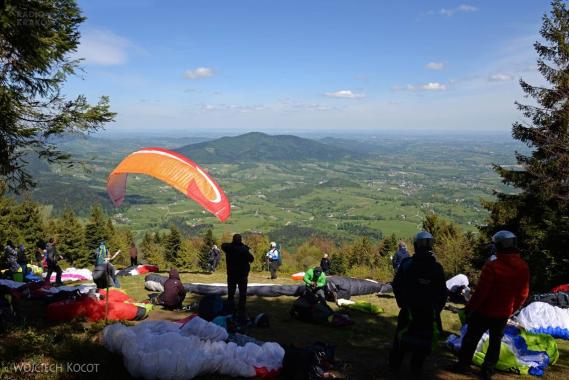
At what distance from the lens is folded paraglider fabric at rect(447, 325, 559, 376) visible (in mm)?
5750

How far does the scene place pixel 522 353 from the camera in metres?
6.11

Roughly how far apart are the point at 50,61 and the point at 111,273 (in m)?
6.21

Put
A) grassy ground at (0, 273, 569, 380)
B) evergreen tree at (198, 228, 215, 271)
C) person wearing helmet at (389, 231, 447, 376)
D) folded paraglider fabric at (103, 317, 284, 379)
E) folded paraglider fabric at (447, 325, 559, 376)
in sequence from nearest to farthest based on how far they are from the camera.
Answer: folded paraglider fabric at (103, 317, 284, 379), person wearing helmet at (389, 231, 447, 376), grassy ground at (0, 273, 569, 380), folded paraglider fabric at (447, 325, 559, 376), evergreen tree at (198, 228, 215, 271)

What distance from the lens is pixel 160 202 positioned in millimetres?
172500

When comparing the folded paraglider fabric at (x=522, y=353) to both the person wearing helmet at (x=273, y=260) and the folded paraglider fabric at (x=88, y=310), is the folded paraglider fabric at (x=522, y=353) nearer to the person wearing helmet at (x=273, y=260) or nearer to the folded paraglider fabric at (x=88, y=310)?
the folded paraglider fabric at (x=88, y=310)

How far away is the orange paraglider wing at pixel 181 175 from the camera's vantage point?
896cm

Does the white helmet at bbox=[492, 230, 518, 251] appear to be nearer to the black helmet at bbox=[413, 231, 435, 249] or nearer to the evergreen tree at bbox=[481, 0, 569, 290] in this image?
the black helmet at bbox=[413, 231, 435, 249]

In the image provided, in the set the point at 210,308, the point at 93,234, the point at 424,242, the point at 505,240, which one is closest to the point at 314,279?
the point at 210,308

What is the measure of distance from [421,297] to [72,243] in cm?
4681

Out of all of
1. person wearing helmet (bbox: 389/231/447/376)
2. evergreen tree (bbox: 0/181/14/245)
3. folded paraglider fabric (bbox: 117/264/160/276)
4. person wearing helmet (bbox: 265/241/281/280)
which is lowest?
evergreen tree (bbox: 0/181/14/245)

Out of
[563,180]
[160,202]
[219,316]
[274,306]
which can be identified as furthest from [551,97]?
[160,202]

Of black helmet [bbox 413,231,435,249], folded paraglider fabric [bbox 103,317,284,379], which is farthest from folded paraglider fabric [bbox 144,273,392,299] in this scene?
black helmet [bbox 413,231,435,249]

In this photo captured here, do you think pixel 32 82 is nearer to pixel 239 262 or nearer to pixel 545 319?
pixel 239 262

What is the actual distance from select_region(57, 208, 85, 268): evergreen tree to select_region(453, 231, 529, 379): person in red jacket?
46.2 meters
